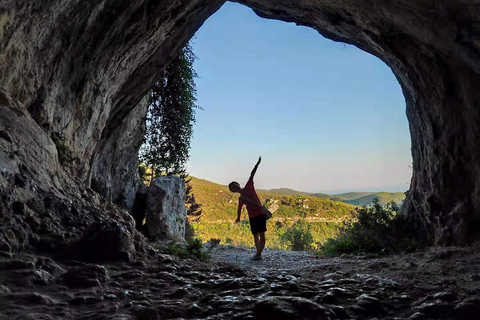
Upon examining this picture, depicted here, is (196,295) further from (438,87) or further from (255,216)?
(438,87)

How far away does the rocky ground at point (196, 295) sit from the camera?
2539 millimetres

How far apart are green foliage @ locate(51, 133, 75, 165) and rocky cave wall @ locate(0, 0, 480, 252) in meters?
0.20

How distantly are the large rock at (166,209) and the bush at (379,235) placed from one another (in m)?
6.10

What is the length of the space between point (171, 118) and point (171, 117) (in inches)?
2.2

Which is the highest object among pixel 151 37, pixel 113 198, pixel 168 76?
pixel 168 76

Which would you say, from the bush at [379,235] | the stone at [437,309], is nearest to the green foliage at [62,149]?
the stone at [437,309]

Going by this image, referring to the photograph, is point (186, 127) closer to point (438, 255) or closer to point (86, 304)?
point (438, 255)

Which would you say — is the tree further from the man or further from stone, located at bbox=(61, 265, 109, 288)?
stone, located at bbox=(61, 265, 109, 288)

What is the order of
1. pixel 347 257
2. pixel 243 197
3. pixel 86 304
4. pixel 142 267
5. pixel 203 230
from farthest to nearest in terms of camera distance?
pixel 203 230 → pixel 243 197 → pixel 347 257 → pixel 142 267 → pixel 86 304

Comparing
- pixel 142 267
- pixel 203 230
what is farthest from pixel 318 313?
pixel 203 230

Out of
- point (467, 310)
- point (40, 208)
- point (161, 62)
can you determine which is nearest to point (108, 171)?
point (161, 62)

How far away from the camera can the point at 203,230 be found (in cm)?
4828

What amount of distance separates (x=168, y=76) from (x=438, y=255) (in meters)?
13.2

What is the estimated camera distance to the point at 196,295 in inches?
125
